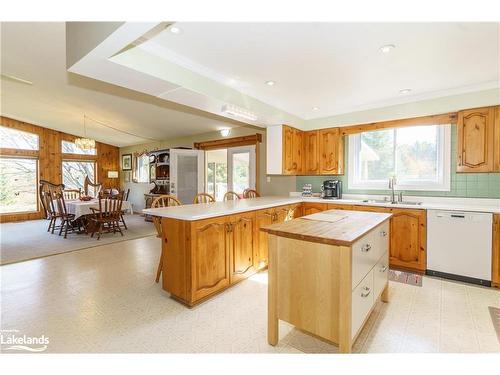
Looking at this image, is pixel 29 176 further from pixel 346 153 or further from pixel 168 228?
pixel 346 153

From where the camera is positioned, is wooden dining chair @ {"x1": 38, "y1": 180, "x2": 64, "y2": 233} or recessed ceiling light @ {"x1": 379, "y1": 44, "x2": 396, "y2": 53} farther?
wooden dining chair @ {"x1": 38, "y1": 180, "x2": 64, "y2": 233}

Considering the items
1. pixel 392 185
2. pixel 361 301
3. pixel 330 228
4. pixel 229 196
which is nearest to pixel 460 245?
pixel 392 185

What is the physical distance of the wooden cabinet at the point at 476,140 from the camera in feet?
9.94

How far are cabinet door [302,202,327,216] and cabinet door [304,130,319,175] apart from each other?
72 cm

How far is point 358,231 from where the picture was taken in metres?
1.71

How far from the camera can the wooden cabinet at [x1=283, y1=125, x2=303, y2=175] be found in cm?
424

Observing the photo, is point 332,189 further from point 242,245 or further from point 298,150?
point 242,245

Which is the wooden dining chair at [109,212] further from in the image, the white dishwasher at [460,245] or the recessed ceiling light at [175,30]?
the white dishwasher at [460,245]

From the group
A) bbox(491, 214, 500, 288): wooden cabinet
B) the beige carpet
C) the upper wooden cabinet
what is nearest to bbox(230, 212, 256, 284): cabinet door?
the upper wooden cabinet

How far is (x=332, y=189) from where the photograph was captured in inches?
169

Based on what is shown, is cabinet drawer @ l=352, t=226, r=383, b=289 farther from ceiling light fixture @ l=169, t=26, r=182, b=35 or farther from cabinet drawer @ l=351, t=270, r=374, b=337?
ceiling light fixture @ l=169, t=26, r=182, b=35

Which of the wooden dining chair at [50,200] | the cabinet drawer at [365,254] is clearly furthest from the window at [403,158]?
the wooden dining chair at [50,200]

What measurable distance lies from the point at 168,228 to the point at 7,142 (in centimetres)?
763

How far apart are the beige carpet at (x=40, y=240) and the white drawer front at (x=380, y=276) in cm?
462
